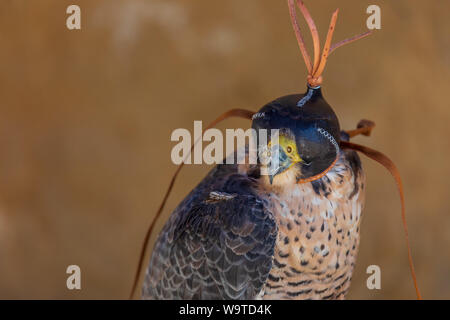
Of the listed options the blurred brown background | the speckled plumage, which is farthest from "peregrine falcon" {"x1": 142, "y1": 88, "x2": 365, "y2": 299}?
the blurred brown background

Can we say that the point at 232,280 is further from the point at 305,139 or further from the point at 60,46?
the point at 60,46

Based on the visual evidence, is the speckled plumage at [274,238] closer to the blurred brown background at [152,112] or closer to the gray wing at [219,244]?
the gray wing at [219,244]

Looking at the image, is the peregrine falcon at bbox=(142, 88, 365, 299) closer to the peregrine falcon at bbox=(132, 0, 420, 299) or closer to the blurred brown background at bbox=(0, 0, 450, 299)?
the peregrine falcon at bbox=(132, 0, 420, 299)

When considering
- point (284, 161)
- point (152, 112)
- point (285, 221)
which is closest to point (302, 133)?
point (284, 161)

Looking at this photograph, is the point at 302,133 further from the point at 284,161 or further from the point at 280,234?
the point at 280,234

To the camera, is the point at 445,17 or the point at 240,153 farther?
the point at 445,17
